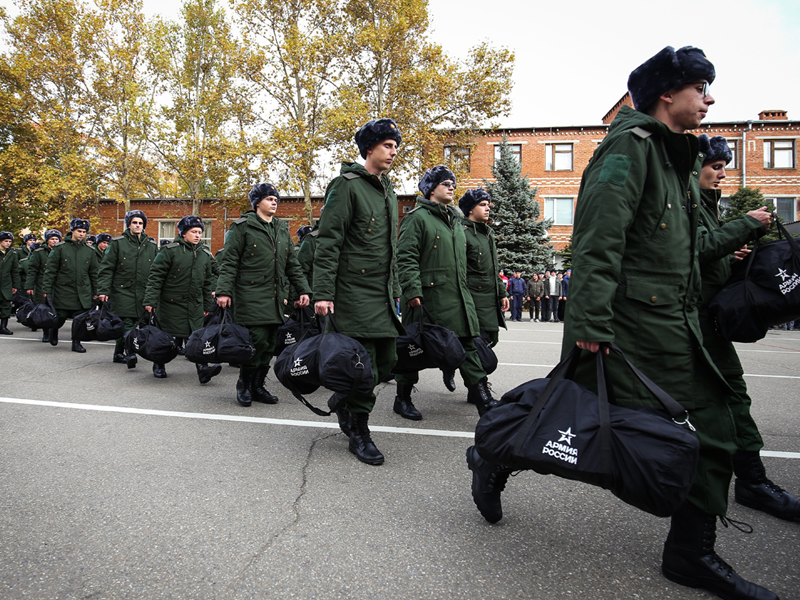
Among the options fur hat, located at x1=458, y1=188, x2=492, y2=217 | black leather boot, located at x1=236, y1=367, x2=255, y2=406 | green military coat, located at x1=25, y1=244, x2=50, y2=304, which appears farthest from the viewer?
green military coat, located at x1=25, y1=244, x2=50, y2=304

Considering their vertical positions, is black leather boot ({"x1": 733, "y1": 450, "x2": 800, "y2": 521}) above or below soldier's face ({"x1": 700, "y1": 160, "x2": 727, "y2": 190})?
below

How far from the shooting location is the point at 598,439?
1.95 meters

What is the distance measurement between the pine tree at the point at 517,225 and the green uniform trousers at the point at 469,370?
21.6 meters

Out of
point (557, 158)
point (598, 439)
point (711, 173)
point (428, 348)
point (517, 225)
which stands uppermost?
point (557, 158)

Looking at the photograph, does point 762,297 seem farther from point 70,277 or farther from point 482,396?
point 70,277

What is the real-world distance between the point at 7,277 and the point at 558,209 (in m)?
28.3

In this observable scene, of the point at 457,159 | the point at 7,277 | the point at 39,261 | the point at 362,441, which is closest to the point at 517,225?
the point at 457,159

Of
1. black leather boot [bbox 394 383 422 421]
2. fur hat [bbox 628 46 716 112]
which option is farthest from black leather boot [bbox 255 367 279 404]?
fur hat [bbox 628 46 716 112]

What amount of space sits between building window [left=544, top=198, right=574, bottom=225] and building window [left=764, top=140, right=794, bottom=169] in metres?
11.6

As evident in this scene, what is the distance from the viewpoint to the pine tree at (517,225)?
26500mm

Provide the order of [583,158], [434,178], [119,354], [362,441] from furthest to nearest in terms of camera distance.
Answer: [583,158]
[119,354]
[434,178]
[362,441]

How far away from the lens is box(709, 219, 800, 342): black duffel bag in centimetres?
274

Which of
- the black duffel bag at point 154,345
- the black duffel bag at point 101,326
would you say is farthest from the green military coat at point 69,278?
the black duffel bag at point 154,345

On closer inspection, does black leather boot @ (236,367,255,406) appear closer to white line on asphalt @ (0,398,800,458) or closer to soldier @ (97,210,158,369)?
white line on asphalt @ (0,398,800,458)
